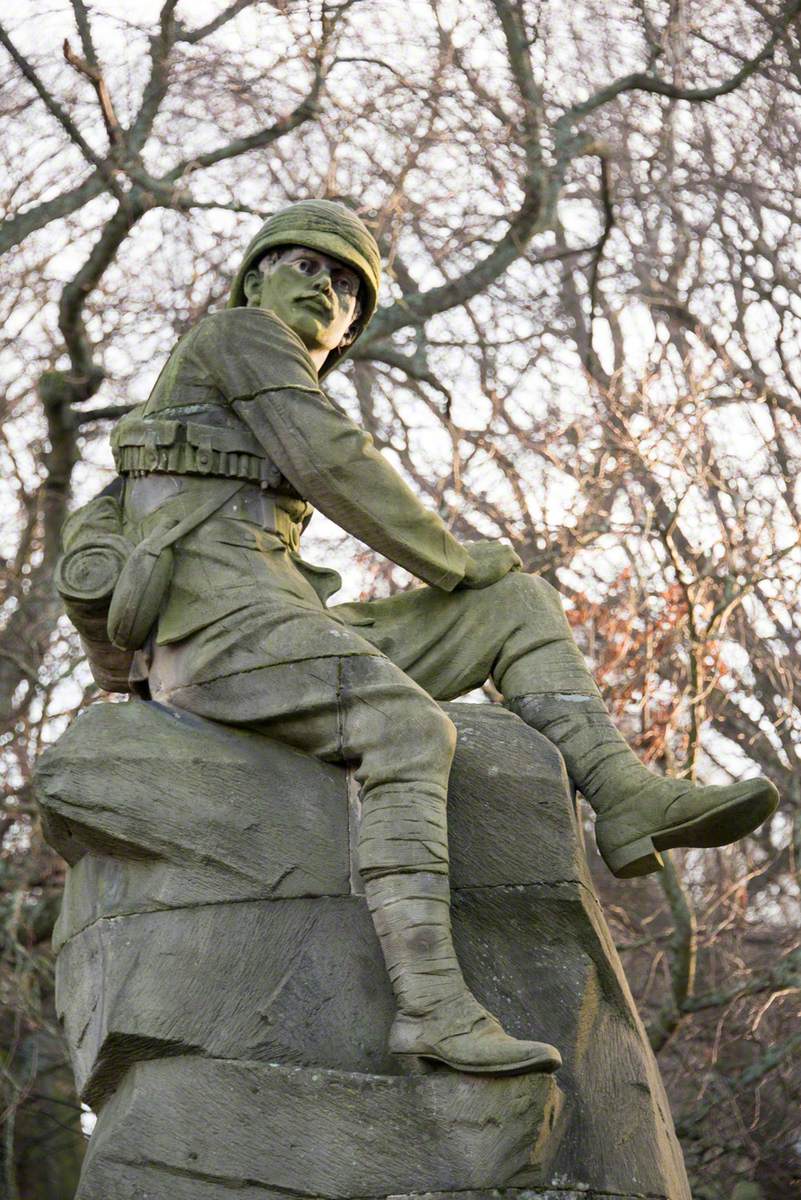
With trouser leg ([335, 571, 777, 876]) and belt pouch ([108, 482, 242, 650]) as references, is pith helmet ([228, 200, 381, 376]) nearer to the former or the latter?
belt pouch ([108, 482, 242, 650])

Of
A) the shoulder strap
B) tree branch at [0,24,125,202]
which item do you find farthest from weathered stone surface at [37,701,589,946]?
tree branch at [0,24,125,202]

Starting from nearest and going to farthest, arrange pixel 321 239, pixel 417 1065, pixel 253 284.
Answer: pixel 417 1065, pixel 321 239, pixel 253 284

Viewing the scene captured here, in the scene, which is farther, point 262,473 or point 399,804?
point 262,473

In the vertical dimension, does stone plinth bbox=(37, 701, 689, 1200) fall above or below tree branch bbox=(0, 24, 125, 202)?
below

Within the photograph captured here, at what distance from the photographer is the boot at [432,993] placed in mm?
4027

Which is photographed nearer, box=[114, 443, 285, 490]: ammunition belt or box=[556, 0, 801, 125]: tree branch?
box=[114, 443, 285, 490]: ammunition belt

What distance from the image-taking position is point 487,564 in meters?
5.11

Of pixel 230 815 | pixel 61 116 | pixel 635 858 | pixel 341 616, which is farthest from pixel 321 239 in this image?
pixel 61 116

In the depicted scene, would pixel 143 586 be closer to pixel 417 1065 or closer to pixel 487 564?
pixel 487 564

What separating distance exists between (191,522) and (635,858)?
1.40 m

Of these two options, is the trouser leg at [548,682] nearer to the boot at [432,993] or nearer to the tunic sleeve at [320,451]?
the tunic sleeve at [320,451]

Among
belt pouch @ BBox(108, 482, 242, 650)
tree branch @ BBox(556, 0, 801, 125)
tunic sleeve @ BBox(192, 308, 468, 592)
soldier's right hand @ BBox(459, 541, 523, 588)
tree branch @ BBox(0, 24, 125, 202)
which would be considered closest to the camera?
belt pouch @ BBox(108, 482, 242, 650)

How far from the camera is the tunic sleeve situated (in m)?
4.91

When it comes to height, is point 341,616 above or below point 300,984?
above
